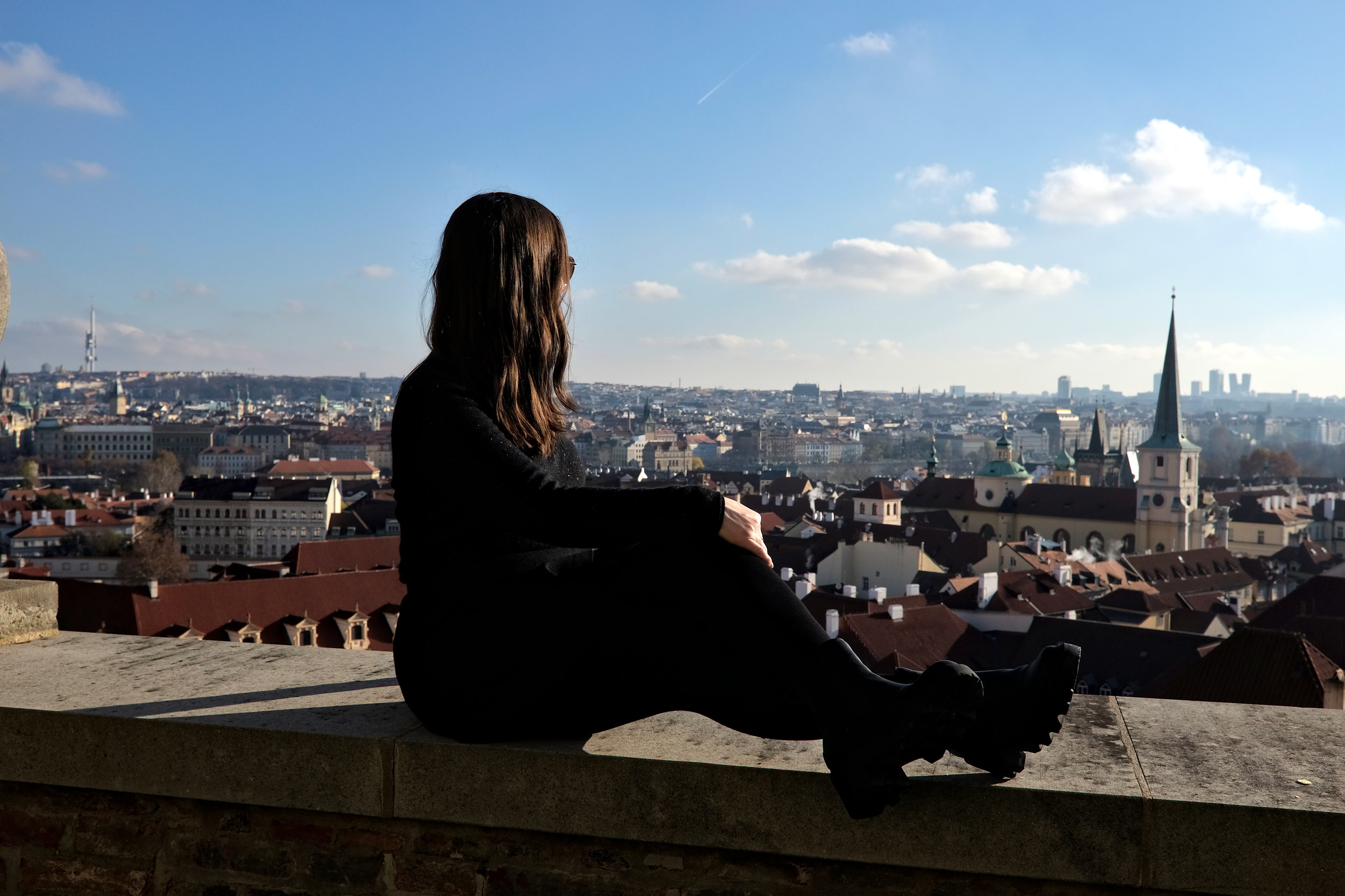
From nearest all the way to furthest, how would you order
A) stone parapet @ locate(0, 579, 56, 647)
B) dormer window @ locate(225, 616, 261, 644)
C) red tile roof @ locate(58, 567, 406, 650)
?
1. stone parapet @ locate(0, 579, 56, 647)
2. red tile roof @ locate(58, 567, 406, 650)
3. dormer window @ locate(225, 616, 261, 644)

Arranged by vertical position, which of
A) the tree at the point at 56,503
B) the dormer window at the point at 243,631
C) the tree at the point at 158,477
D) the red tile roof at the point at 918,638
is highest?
the dormer window at the point at 243,631

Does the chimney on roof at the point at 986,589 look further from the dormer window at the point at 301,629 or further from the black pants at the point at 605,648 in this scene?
the black pants at the point at 605,648

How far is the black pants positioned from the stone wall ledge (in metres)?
0.07

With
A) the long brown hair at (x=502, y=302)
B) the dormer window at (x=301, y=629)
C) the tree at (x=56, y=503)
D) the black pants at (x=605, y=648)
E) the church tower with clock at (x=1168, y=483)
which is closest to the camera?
the black pants at (x=605, y=648)

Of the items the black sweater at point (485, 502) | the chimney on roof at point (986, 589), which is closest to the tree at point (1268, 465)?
the chimney on roof at point (986, 589)

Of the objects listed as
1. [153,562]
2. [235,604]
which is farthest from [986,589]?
[153,562]

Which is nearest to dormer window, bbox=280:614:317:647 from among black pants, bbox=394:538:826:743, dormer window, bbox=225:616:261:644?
dormer window, bbox=225:616:261:644

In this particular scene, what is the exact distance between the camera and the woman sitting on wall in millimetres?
1818

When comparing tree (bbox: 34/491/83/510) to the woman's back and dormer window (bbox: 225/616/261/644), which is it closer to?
dormer window (bbox: 225/616/261/644)

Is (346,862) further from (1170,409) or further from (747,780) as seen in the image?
(1170,409)

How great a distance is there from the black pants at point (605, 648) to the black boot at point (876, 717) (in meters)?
0.07

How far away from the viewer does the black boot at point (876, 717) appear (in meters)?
1.77

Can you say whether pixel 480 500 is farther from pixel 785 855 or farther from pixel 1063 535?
pixel 1063 535

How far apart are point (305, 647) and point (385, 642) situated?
18.3 metres
